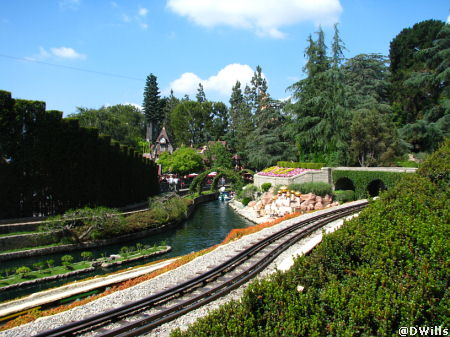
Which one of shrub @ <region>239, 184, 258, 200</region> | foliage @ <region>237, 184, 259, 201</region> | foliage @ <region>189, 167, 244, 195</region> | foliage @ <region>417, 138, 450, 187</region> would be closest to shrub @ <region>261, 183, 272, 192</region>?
foliage @ <region>237, 184, 259, 201</region>

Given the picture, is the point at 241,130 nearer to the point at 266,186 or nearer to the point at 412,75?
the point at 266,186

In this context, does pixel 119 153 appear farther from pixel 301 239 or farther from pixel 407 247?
pixel 407 247

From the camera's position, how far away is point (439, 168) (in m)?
14.9

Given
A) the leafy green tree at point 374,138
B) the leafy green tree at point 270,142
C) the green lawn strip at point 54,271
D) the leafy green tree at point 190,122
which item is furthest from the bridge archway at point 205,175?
the leafy green tree at point 190,122

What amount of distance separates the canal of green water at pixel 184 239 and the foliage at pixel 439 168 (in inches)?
593

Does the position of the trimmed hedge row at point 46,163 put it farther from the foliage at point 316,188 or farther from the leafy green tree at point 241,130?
the leafy green tree at point 241,130

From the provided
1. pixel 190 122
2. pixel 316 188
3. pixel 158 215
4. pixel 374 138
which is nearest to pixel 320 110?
pixel 374 138

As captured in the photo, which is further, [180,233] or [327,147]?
[327,147]

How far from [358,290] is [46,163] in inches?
966

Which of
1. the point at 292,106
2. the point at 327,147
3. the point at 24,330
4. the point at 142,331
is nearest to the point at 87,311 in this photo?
the point at 24,330

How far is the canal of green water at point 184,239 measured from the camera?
1815cm

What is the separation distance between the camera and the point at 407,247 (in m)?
8.77

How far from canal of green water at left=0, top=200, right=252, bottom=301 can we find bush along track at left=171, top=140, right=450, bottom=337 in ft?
43.9

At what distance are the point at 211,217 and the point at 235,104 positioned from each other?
51355 millimetres
